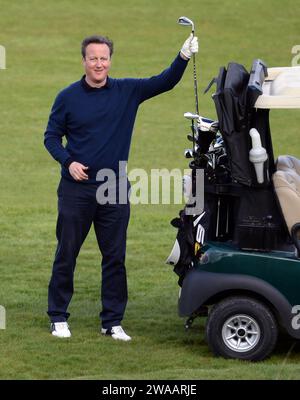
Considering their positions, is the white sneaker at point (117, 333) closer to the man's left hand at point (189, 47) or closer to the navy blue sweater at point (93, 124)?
the navy blue sweater at point (93, 124)

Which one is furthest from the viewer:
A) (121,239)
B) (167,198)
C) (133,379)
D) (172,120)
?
(172,120)

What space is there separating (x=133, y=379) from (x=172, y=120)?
1245cm

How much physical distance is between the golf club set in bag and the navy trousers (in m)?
0.41

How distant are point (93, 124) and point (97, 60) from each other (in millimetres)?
398

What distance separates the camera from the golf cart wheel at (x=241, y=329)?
7137 millimetres

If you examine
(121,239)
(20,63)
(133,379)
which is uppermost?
(20,63)

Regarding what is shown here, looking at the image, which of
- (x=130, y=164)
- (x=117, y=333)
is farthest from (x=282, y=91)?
(x=130, y=164)

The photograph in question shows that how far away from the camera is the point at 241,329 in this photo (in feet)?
23.6

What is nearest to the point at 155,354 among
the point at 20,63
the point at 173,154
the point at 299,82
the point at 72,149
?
the point at 72,149

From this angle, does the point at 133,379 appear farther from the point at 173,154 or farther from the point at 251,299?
the point at 173,154

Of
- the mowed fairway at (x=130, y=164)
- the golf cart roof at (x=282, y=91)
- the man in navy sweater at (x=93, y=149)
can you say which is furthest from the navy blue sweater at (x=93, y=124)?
the mowed fairway at (x=130, y=164)

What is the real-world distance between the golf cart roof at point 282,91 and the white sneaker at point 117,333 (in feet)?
5.74

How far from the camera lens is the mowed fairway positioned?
7.21 meters

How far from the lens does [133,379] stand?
6551 millimetres
